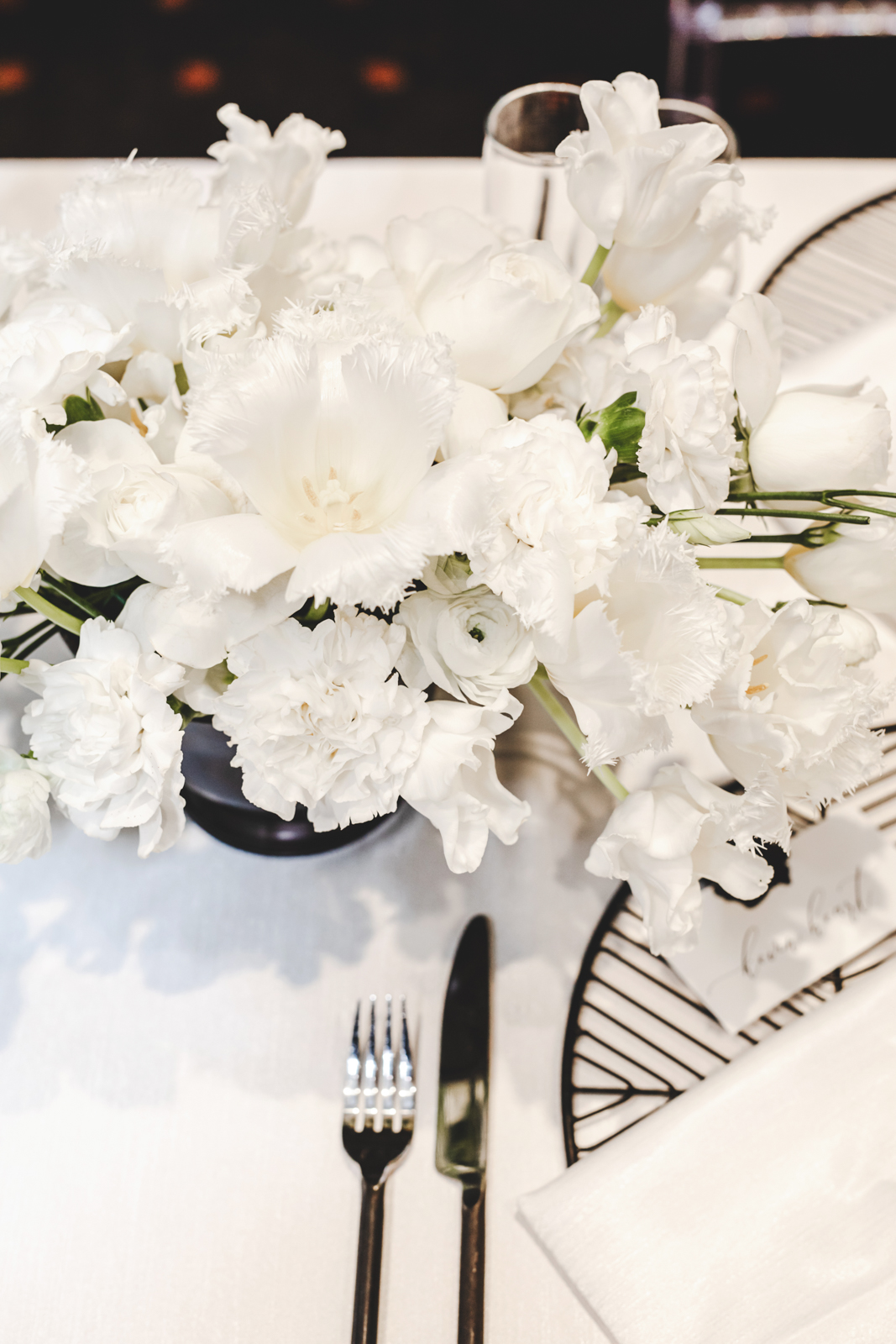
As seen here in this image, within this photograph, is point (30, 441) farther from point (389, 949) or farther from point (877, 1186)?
point (877, 1186)

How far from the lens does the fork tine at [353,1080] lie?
1.84ft

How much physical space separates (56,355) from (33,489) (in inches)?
2.8

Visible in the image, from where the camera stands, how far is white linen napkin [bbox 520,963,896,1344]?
1.62ft

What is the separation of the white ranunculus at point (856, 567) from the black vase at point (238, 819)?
0.92 ft

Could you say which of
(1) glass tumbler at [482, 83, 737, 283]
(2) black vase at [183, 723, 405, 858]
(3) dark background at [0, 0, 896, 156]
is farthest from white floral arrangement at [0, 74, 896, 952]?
(3) dark background at [0, 0, 896, 156]

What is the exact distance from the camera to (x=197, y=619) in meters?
0.41

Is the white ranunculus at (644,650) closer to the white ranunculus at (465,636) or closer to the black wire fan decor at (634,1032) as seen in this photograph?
the white ranunculus at (465,636)

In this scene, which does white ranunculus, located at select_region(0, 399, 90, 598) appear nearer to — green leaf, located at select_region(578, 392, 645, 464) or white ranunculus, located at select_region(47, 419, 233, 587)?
white ranunculus, located at select_region(47, 419, 233, 587)

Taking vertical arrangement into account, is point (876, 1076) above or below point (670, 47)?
below

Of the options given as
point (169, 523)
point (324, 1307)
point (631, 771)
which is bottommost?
point (324, 1307)

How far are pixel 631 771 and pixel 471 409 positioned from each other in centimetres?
33

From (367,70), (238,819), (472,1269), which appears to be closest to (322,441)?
(238,819)

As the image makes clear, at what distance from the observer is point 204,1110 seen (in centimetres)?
57

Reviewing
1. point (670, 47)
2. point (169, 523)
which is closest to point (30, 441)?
point (169, 523)
